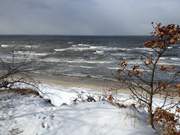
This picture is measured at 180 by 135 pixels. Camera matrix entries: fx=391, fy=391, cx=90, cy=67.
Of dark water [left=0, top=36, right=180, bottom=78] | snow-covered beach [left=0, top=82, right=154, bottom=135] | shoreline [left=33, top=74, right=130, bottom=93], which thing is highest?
snow-covered beach [left=0, top=82, right=154, bottom=135]

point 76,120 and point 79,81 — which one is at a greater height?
point 76,120

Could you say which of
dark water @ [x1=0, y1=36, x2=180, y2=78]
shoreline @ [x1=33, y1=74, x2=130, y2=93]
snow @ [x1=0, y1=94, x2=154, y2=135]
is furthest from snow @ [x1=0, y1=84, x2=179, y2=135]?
shoreline @ [x1=33, y1=74, x2=130, y2=93]

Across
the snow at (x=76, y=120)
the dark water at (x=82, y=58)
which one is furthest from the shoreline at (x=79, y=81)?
the snow at (x=76, y=120)

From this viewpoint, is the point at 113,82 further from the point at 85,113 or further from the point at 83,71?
the point at 85,113

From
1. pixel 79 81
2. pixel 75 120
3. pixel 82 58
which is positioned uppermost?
pixel 75 120

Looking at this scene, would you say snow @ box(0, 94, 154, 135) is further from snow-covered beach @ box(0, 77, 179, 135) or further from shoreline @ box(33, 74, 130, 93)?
shoreline @ box(33, 74, 130, 93)

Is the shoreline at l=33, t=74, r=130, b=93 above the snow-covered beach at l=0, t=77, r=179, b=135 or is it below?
below

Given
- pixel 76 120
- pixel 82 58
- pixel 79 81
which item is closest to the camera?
pixel 76 120

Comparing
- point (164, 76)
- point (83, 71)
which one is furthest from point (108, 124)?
point (83, 71)

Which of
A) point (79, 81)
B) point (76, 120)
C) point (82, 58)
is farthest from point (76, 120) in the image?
point (82, 58)

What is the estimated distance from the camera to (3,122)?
24.7 feet

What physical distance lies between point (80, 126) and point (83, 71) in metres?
30.4

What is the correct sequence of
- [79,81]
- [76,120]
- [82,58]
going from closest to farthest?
[76,120] → [79,81] → [82,58]

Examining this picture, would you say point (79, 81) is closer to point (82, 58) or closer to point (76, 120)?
point (76, 120)
